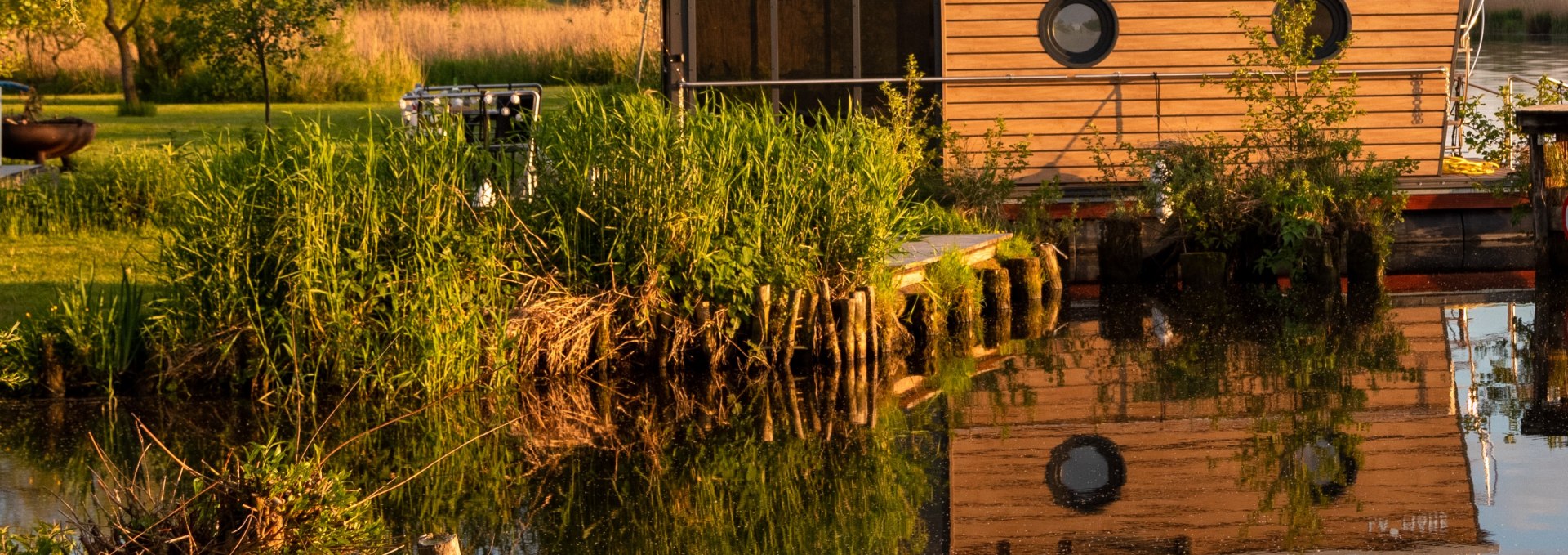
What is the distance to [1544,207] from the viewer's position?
13.5 metres

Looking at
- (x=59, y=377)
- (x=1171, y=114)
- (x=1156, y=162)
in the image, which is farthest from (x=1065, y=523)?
(x=1171, y=114)

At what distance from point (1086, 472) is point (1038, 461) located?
0.93ft

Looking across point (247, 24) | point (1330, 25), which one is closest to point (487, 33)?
point (247, 24)

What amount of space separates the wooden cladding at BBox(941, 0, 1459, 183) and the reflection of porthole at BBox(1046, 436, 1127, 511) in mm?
7255

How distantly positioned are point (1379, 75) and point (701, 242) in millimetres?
7135

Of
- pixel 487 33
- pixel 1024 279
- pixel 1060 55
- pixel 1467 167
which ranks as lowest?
pixel 1024 279

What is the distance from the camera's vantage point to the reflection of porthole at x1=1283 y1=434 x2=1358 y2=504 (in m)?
7.36

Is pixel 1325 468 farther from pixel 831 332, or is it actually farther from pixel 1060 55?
pixel 1060 55

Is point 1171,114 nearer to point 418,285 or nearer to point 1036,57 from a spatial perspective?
point 1036,57

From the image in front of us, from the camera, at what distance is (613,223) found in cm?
1017

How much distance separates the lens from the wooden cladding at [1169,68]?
15383 mm

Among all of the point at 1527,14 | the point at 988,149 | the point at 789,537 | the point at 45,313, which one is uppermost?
the point at 1527,14

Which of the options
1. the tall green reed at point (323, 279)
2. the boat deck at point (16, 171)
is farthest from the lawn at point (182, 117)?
the tall green reed at point (323, 279)

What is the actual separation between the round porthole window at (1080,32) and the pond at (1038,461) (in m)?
5.26
